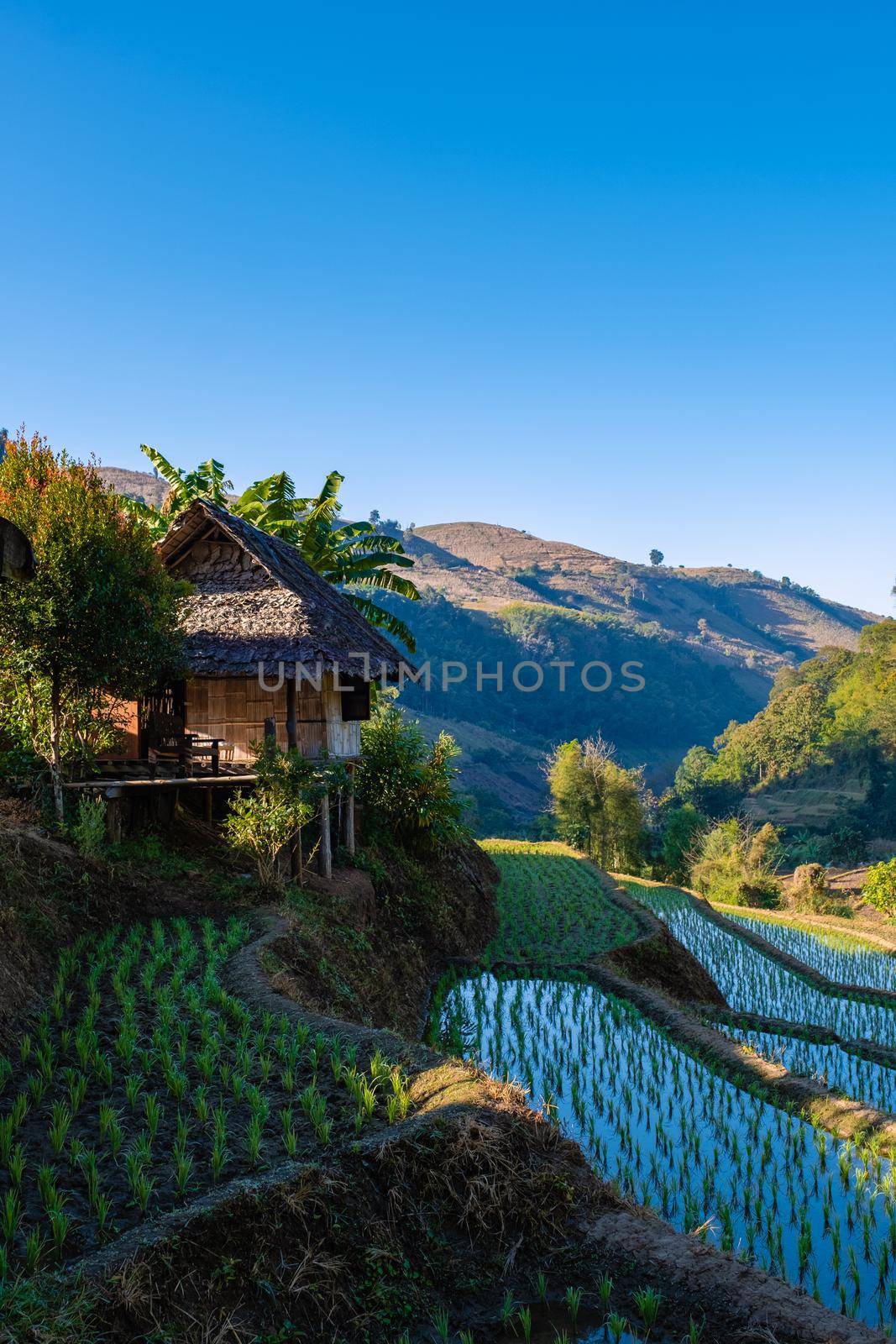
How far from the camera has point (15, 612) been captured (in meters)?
10.5

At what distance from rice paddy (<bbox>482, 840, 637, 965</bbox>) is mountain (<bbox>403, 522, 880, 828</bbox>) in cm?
3499

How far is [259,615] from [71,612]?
3.45 metres

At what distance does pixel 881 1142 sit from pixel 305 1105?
5.29 metres

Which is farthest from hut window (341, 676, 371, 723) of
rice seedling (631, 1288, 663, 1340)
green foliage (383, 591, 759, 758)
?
green foliage (383, 591, 759, 758)

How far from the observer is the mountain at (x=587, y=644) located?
311 feet

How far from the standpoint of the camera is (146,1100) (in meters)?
5.93

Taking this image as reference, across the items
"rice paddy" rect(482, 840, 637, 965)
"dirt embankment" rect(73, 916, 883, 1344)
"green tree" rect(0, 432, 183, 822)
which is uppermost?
"green tree" rect(0, 432, 183, 822)

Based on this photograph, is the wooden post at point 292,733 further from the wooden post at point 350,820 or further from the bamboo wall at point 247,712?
the wooden post at point 350,820

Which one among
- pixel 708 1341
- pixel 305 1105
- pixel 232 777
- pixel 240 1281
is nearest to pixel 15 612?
pixel 232 777

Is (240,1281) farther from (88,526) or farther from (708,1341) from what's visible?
(88,526)

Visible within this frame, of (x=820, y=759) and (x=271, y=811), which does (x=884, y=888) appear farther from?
(x=820, y=759)

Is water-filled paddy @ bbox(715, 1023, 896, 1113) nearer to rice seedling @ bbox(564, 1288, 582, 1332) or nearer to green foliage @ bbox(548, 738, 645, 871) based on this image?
rice seedling @ bbox(564, 1288, 582, 1332)

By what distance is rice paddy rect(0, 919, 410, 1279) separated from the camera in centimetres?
487

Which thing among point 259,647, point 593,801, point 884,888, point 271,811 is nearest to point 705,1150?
point 271,811
